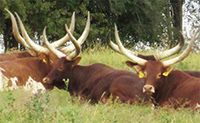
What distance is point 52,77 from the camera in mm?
8867

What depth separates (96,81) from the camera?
885 centimetres

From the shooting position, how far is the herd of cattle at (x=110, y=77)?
25.1ft

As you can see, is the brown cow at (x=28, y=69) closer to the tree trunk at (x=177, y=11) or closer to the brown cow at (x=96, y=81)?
the brown cow at (x=96, y=81)

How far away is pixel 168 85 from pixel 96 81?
1510 mm

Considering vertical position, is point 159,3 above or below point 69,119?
below

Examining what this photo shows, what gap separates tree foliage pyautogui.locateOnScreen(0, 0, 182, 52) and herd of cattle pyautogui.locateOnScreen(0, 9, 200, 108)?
1045cm

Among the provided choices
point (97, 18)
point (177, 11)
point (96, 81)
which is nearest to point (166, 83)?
point (96, 81)

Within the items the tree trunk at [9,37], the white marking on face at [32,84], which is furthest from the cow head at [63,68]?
the tree trunk at [9,37]

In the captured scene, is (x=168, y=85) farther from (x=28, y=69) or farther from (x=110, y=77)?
(x=28, y=69)

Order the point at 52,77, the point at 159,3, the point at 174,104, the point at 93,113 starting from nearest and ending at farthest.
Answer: the point at 93,113, the point at 174,104, the point at 52,77, the point at 159,3

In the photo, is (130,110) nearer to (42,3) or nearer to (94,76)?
(94,76)

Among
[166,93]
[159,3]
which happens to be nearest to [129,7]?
[159,3]

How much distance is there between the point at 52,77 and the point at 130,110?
2.67 metres

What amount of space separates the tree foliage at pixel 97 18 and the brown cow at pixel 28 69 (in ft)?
33.6
